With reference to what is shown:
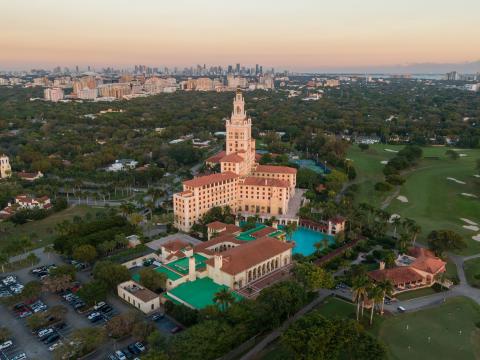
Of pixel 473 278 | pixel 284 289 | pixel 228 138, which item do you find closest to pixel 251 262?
pixel 284 289

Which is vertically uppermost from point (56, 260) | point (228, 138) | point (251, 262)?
point (228, 138)

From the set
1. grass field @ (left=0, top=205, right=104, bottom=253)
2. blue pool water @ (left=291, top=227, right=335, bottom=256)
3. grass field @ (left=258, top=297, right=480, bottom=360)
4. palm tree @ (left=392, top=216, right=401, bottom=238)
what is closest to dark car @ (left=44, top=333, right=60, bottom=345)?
grass field @ (left=258, top=297, right=480, bottom=360)

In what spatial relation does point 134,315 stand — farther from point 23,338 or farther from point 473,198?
point 473,198

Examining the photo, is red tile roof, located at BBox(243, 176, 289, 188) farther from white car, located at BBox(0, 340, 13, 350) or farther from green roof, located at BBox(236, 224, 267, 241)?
white car, located at BBox(0, 340, 13, 350)

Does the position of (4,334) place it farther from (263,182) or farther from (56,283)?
(263,182)

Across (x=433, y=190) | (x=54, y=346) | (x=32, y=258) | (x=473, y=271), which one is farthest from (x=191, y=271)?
(x=433, y=190)

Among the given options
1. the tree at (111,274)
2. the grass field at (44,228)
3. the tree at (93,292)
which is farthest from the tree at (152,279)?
the grass field at (44,228)
